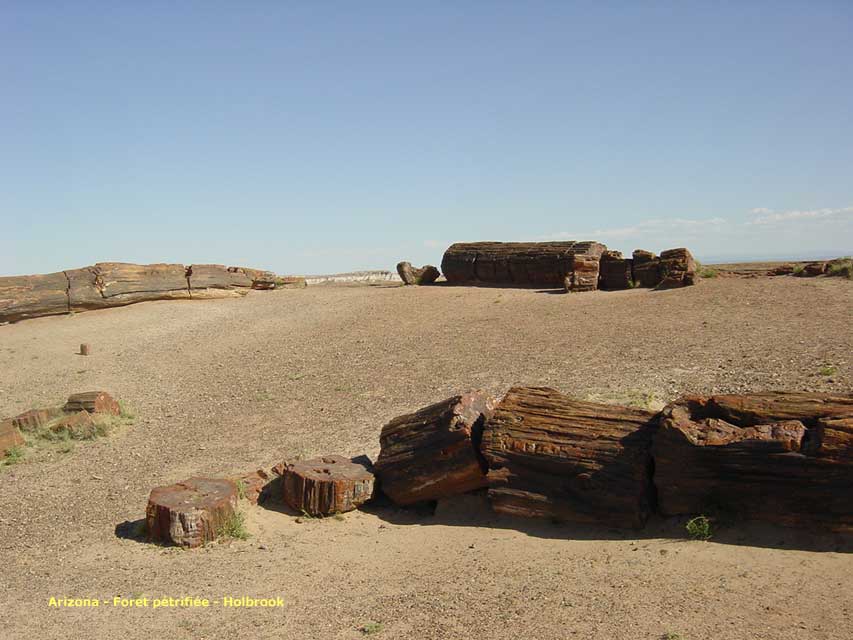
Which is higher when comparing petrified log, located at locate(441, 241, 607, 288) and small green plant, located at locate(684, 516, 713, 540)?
petrified log, located at locate(441, 241, 607, 288)

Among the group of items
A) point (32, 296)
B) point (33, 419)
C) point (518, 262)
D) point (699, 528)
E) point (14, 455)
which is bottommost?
point (14, 455)

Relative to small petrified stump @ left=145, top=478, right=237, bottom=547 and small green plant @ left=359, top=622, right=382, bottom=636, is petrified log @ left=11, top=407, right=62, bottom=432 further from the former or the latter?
small green plant @ left=359, top=622, right=382, bottom=636

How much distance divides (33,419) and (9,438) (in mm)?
685

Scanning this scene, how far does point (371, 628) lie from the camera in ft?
16.6

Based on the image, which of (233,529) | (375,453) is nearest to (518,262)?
(375,453)

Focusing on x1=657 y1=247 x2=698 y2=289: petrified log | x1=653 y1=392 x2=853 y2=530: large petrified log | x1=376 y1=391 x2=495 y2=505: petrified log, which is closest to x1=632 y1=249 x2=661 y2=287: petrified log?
x1=657 y1=247 x2=698 y2=289: petrified log

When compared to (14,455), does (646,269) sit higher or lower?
higher

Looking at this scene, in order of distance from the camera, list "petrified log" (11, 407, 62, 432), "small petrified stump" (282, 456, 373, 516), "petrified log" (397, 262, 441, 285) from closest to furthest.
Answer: "small petrified stump" (282, 456, 373, 516)
"petrified log" (11, 407, 62, 432)
"petrified log" (397, 262, 441, 285)

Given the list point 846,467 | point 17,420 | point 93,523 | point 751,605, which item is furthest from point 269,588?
point 17,420

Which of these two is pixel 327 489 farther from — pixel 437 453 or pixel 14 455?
pixel 14 455

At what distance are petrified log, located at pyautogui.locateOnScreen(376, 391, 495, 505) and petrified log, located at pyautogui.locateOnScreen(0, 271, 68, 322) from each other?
1258 cm

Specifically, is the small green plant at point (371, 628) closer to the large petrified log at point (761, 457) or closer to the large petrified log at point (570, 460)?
the large petrified log at point (570, 460)

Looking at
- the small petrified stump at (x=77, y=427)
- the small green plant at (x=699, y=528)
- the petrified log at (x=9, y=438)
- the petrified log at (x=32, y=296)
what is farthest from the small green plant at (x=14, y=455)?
the small green plant at (x=699, y=528)

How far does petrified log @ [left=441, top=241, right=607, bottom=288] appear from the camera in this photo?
1781 cm
